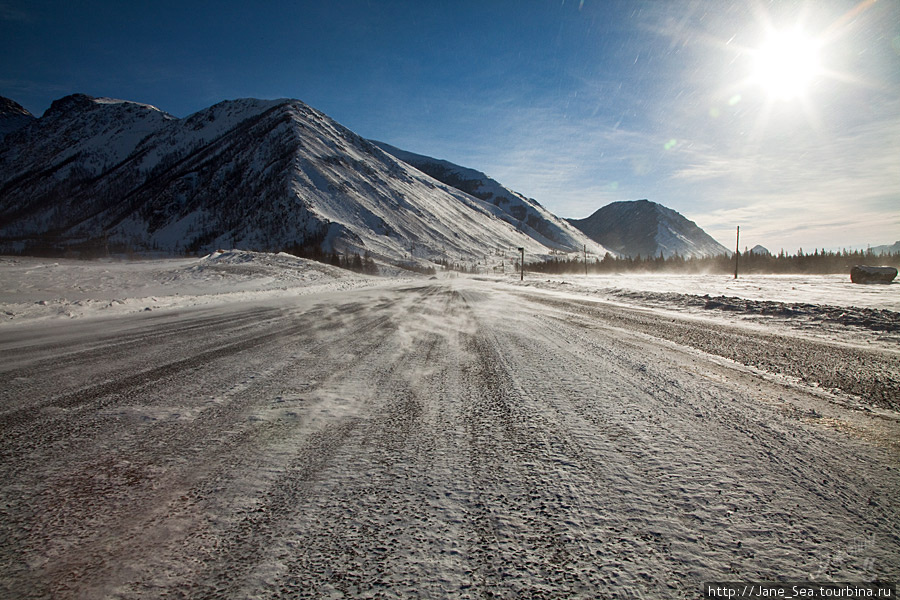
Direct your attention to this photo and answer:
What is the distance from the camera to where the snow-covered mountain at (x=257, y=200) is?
11956 centimetres

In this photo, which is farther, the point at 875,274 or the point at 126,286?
the point at 875,274

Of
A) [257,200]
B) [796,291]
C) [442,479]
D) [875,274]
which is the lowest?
[442,479]

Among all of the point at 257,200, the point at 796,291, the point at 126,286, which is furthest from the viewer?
the point at 257,200

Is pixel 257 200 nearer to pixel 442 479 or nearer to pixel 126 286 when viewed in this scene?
pixel 126 286

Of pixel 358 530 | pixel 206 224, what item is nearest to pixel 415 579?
pixel 358 530

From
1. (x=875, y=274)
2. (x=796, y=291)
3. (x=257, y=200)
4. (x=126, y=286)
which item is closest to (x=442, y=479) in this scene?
(x=796, y=291)

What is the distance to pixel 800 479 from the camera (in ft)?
5.59

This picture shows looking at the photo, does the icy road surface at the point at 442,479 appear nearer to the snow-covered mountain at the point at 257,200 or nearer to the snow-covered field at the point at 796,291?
the snow-covered field at the point at 796,291

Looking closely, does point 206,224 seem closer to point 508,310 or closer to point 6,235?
point 6,235

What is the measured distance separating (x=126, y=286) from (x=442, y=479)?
67.9 feet

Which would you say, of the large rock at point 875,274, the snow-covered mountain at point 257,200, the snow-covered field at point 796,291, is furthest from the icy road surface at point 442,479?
the snow-covered mountain at point 257,200

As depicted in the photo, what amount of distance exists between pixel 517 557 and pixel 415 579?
36 cm

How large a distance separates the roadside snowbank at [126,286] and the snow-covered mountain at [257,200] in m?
78.1

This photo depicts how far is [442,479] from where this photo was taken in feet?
5.61
